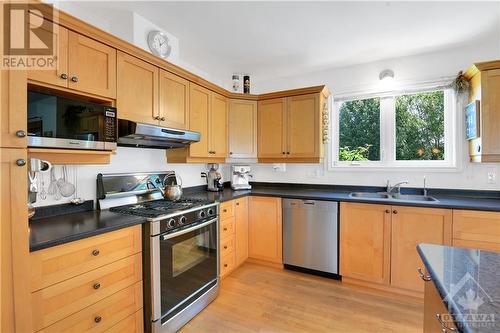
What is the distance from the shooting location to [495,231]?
2002mm

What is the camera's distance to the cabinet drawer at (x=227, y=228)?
2.57m

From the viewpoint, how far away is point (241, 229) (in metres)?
2.89

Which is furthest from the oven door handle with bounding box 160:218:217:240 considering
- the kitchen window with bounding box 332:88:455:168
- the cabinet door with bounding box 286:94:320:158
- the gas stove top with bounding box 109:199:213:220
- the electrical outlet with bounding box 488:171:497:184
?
the electrical outlet with bounding box 488:171:497:184

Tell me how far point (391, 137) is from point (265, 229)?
1901 millimetres

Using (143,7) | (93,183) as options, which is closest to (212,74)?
(143,7)

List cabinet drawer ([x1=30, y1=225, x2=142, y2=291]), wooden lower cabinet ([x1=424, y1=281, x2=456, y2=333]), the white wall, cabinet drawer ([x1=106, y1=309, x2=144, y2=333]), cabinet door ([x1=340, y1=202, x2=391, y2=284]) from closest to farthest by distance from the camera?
wooden lower cabinet ([x1=424, y1=281, x2=456, y2=333]) → cabinet drawer ([x1=30, y1=225, x2=142, y2=291]) → cabinet drawer ([x1=106, y1=309, x2=144, y2=333]) → cabinet door ([x1=340, y1=202, x2=391, y2=284]) → the white wall

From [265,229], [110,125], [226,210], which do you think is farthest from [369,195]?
[110,125]

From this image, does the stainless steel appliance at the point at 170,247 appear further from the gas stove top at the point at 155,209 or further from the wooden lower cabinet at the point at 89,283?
the wooden lower cabinet at the point at 89,283

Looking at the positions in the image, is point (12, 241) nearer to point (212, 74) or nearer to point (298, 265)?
point (298, 265)

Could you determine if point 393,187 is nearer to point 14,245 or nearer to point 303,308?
point 303,308

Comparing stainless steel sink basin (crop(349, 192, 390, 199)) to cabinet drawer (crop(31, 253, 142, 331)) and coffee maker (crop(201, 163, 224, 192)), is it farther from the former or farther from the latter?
cabinet drawer (crop(31, 253, 142, 331))

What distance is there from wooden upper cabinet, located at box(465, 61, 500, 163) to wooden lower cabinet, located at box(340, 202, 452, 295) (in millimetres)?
677

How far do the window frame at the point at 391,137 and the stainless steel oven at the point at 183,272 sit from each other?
1914 millimetres

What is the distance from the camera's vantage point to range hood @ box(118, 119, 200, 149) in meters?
1.82
